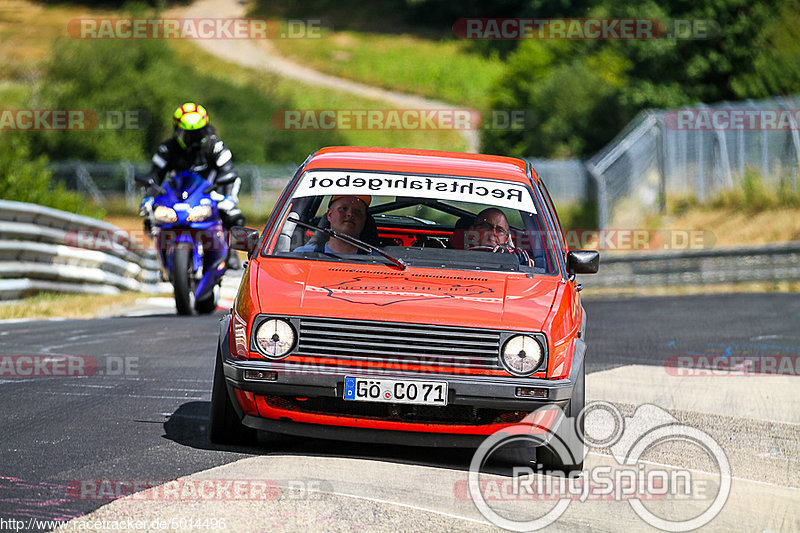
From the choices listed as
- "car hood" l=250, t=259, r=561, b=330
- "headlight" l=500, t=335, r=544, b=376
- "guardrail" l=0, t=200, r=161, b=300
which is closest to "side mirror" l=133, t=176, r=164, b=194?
"guardrail" l=0, t=200, r=161, b=300

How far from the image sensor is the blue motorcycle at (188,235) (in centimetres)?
1295

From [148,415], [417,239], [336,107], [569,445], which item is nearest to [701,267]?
[417,239]

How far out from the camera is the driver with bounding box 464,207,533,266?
7.27 m

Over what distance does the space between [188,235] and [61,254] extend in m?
3.95

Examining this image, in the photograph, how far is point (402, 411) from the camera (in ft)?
20.1

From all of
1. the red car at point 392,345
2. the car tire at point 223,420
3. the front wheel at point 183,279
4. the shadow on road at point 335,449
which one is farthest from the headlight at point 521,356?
the front wheel at point 183,279

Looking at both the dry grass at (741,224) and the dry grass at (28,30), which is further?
the dry grass at (28,30)

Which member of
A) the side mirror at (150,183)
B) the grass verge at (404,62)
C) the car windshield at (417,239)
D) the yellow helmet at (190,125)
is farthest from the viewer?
the grass verge at (404,62)

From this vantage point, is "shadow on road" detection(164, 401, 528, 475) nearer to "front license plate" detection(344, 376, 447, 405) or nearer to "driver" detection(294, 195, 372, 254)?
"front license plate" detection(344, 376, 447, 405)

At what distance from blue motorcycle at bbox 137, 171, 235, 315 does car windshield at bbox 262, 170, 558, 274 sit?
556cm

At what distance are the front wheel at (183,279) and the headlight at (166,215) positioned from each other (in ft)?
1.00

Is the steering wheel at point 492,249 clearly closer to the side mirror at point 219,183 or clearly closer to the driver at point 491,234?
the driver at point 491,234

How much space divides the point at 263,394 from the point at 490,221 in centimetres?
195

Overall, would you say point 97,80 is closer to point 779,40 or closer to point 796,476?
point 779,40
